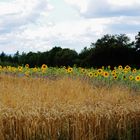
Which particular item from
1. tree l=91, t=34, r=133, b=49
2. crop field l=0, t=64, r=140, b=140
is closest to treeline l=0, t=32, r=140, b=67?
tree l=91, t=34, r=133, b=49

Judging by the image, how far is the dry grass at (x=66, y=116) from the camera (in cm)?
656

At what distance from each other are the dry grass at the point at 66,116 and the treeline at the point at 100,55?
930 cm

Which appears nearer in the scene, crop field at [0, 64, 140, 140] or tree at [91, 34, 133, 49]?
crop field at [0, 64, 140, 140]

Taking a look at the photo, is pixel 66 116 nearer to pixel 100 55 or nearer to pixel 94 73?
pixel 94 73

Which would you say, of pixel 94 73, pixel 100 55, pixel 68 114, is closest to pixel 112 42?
pixel 100 55

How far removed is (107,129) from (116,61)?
1121 centimetres

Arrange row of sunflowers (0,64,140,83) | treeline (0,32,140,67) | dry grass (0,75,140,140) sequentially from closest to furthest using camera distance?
dry grass (0,75,140,140) < row of sunflowers (0,64,140,83) < treeline (0,32,140,67)

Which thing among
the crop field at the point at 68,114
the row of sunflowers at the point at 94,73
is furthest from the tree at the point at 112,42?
the crop field at the point at 68,114

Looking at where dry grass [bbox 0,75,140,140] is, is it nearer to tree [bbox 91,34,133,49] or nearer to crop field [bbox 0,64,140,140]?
crop field [bbox 0,64,140,140]

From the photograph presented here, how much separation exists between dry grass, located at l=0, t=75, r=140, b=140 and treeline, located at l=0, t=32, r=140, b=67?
9.30 metres

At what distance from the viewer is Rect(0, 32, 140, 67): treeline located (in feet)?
59.4

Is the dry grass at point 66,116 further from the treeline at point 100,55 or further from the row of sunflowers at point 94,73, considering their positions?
the treeline at point 100,55

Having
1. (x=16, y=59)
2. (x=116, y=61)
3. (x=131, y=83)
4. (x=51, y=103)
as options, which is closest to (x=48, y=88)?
(x=51, y=103)

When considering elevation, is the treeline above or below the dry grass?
above
